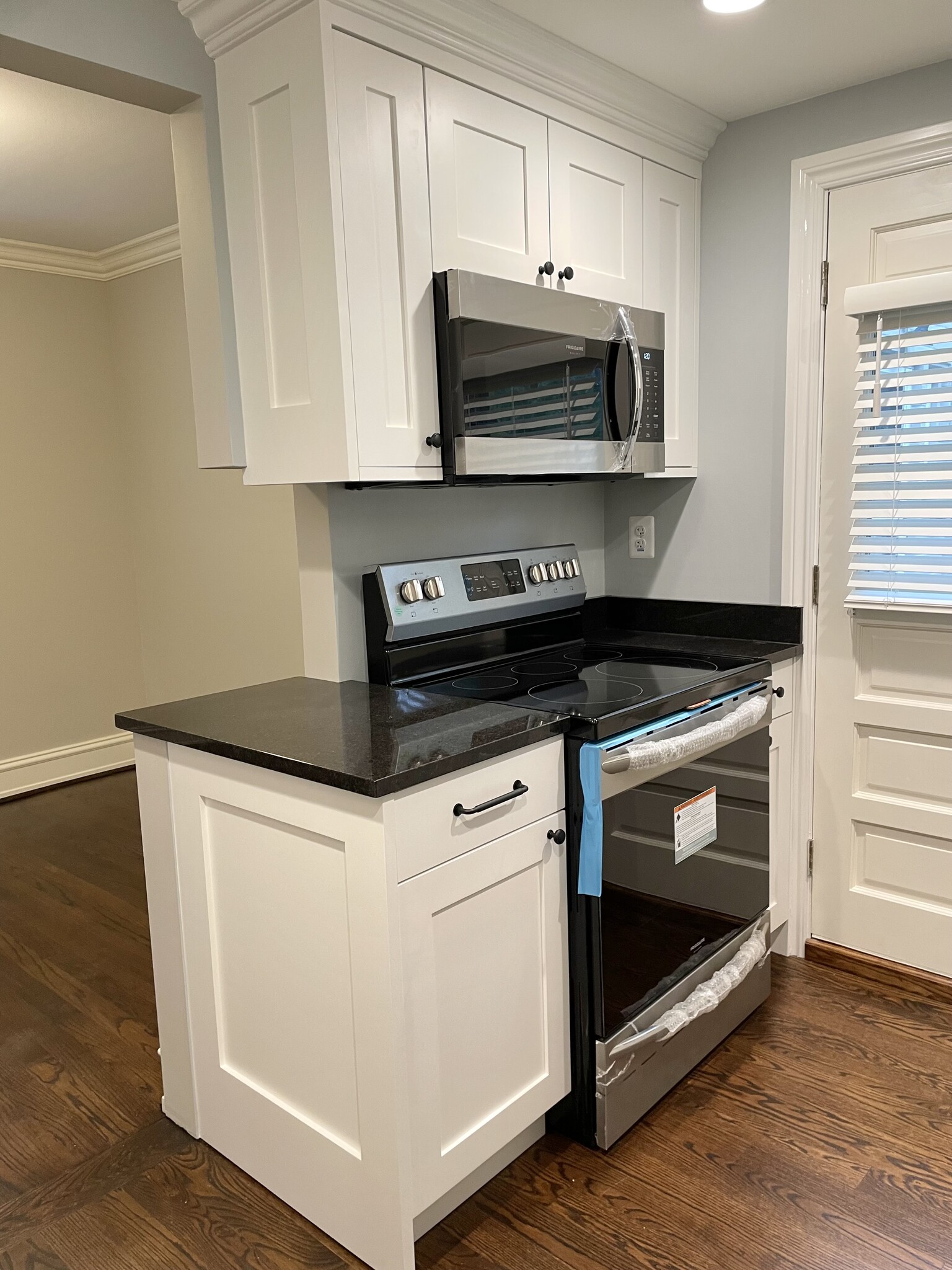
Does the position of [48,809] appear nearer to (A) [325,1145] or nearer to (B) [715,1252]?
(A) [325,1145]

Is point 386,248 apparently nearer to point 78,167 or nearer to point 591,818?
point 591,818

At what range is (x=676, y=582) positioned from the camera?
2.82 metres

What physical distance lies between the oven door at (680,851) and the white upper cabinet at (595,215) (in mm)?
1065

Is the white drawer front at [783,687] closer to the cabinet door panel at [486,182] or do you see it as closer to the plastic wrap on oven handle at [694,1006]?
the plastic wrap on oven handle at [694,1006]

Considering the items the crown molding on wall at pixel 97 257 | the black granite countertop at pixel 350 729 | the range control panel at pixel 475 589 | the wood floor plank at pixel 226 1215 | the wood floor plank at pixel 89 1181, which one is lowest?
the wood floor plank at pixel 89 1181

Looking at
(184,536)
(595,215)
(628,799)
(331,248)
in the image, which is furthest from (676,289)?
(184,536)

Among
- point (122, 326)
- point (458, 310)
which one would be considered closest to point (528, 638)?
point (458, 310)

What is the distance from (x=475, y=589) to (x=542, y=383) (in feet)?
1.72

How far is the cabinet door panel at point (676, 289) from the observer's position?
8.02ft

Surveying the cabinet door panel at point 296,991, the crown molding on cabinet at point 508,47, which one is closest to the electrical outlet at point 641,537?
the crown molding on cabinet at point 508,47

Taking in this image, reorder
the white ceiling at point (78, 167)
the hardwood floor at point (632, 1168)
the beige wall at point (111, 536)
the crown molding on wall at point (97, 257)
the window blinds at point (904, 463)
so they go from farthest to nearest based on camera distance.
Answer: the beige wall at point (111, 536) < the crown molding on wall at point (97, 257) < the white ceiling at point (78, 167) < the window blinds at point (904, 463) < the hardwood floor at point (632, 1168)

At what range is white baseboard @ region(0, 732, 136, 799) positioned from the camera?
4.37m

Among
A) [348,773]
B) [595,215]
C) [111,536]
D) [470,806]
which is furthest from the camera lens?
[111,536]

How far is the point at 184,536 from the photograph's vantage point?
451cm
